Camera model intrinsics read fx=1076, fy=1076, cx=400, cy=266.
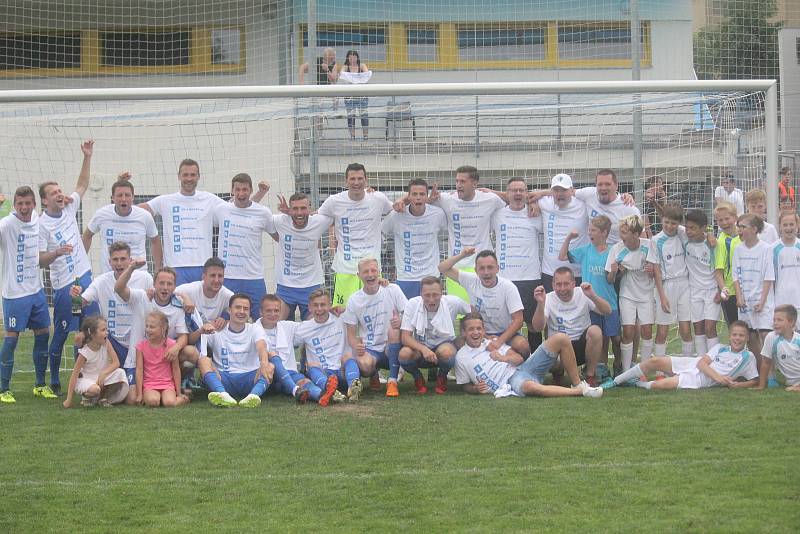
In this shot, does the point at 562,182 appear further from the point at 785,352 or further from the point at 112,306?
the point at 112,306

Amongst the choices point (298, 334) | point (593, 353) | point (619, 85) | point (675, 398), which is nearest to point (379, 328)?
point (298, 334)

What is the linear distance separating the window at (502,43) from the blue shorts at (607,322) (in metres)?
6.57

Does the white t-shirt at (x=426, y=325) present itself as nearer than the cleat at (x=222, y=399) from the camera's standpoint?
No

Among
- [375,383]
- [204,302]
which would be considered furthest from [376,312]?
[204,302]

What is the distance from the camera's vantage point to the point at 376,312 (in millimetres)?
9102

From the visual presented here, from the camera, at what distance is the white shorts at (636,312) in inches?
364

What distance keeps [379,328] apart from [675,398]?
2.50 meters

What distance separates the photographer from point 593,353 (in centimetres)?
895

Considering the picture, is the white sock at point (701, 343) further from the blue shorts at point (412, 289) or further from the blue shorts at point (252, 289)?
the blue shorts at point (252, 289)

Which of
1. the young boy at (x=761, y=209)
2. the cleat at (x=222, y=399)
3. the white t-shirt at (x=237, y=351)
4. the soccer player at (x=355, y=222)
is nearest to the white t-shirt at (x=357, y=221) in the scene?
the soccer player at (x=355, y=222)

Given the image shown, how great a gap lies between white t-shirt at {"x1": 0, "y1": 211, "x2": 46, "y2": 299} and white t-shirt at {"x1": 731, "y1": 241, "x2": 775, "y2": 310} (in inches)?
233

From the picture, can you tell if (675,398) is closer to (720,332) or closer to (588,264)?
(588,264)

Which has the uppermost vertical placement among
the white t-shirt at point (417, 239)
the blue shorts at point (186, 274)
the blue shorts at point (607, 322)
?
the white t-shirt at point (417, 239)

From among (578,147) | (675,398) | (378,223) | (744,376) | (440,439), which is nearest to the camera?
(440,439)
